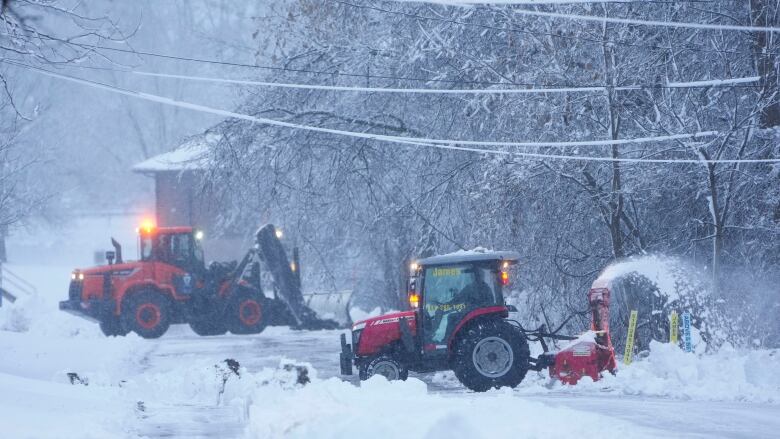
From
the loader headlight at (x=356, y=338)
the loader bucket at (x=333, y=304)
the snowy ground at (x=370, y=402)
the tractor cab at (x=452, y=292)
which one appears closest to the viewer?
the snowy ground at (x=370, y=402)

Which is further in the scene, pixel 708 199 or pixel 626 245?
pixel 626 245

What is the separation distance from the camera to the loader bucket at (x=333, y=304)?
26297 millimetres

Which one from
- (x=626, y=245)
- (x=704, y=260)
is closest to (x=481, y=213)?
(x=626, y=245)

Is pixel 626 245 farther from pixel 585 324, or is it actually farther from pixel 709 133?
pixel 709 133

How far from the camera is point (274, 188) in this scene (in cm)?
2039

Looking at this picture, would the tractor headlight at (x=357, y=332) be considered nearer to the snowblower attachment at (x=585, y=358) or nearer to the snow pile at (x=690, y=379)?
the snow pile at (x=690, y=379)

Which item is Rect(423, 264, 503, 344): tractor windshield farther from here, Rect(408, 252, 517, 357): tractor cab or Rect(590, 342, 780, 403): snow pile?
Rect(590, 342, 780, 403): snow pile

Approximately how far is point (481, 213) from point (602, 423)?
32.1ft

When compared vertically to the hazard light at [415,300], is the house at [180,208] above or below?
above

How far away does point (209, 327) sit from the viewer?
2569cm

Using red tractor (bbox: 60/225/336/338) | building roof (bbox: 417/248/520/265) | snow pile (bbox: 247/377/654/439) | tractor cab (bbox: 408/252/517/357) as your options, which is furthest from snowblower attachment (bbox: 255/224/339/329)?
snow pile (bbox: 247/377/654/439)

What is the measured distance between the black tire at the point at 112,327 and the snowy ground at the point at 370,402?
19.9 feet

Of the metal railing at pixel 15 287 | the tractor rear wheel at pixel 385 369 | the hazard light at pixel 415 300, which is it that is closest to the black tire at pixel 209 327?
the metal railing at pixel 15 287

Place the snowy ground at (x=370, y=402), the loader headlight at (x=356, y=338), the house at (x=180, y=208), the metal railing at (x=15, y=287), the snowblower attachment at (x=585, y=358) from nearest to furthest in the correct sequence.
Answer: the snowy ground at (x=370, y=402)
the snowblower attachment at (x=585, y=358)
the loader headlight at (x=356, y=338)
the metal railing at (x=15, y=287)
the house at (x=180, y=208)
